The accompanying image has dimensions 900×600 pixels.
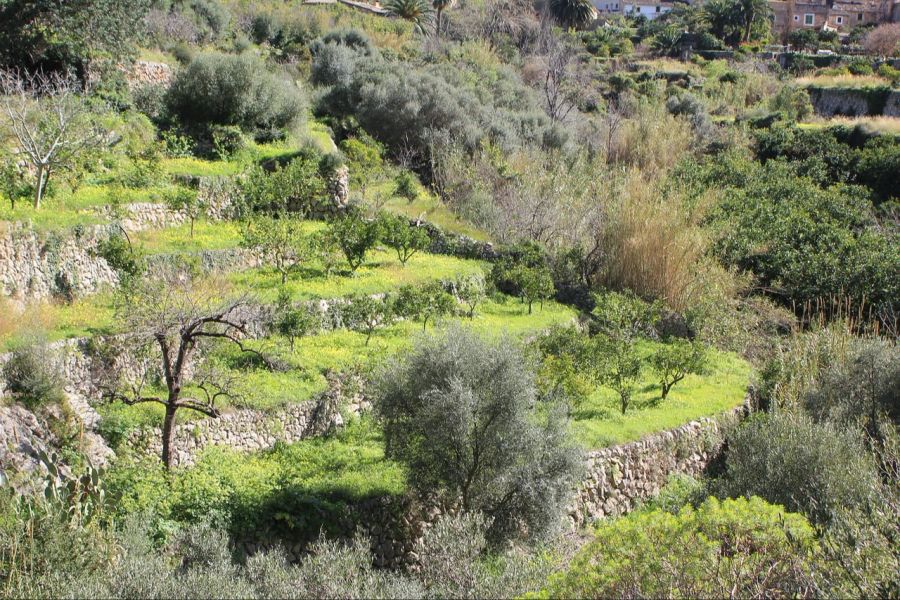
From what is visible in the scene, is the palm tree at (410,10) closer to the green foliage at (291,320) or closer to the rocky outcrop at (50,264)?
the rocky outcrop at (50,264)

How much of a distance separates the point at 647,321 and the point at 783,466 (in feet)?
28.8

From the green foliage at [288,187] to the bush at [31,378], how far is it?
9601 millimetres

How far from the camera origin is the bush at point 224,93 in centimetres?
2622

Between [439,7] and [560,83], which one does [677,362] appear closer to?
[560,83]

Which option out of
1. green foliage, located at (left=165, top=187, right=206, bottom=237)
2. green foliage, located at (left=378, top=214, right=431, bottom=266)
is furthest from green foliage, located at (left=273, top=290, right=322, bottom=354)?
green foliage, located at (left=165, top=187, right=206, bottom=237)

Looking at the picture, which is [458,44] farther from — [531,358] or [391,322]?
[531,358]

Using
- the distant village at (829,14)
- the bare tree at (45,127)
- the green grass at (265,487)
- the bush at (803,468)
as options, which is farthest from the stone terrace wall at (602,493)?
the distant village at (829,14)

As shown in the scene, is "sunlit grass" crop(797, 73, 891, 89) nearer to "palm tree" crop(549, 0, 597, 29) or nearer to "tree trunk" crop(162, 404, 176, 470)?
"palm tree" crop(549, 0, 597, 29)

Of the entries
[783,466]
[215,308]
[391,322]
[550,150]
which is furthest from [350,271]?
[550,150]

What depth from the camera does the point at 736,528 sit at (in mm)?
11070

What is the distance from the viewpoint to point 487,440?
1293 cm

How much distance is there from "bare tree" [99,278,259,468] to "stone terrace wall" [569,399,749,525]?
690 cm

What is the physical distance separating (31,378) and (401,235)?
1098cm

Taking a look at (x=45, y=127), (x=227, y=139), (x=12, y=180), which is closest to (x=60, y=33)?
(x=227, y=139)
